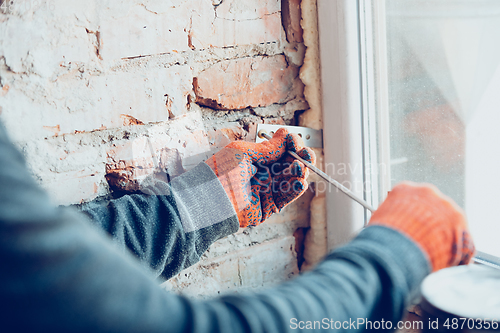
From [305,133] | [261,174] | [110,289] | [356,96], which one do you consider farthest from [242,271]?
[110,289]

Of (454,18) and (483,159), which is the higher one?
(454,18)

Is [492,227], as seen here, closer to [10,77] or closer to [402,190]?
[402,190]

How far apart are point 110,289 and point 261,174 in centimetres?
48

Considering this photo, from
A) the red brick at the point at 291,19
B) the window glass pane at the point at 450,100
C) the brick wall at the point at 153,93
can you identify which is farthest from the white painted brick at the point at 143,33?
the window glass pane at the point at 450,100

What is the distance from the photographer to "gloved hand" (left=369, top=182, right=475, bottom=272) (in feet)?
1.17

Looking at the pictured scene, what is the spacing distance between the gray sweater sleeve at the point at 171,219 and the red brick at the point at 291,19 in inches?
13.3

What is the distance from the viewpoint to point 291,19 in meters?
0.73

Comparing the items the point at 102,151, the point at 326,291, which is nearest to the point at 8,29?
the point at 102,151

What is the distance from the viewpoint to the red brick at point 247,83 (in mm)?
684

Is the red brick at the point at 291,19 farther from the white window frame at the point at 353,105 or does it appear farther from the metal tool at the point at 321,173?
the metal tool at the point at 321,173

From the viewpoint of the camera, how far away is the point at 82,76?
1.90 ft

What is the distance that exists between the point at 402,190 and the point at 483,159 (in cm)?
24

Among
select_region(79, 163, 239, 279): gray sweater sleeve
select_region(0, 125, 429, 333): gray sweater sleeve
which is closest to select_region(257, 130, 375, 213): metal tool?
select_region(79, 163, 239, 279): gray sweater sleeve

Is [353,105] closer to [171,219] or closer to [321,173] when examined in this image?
[321,173]
